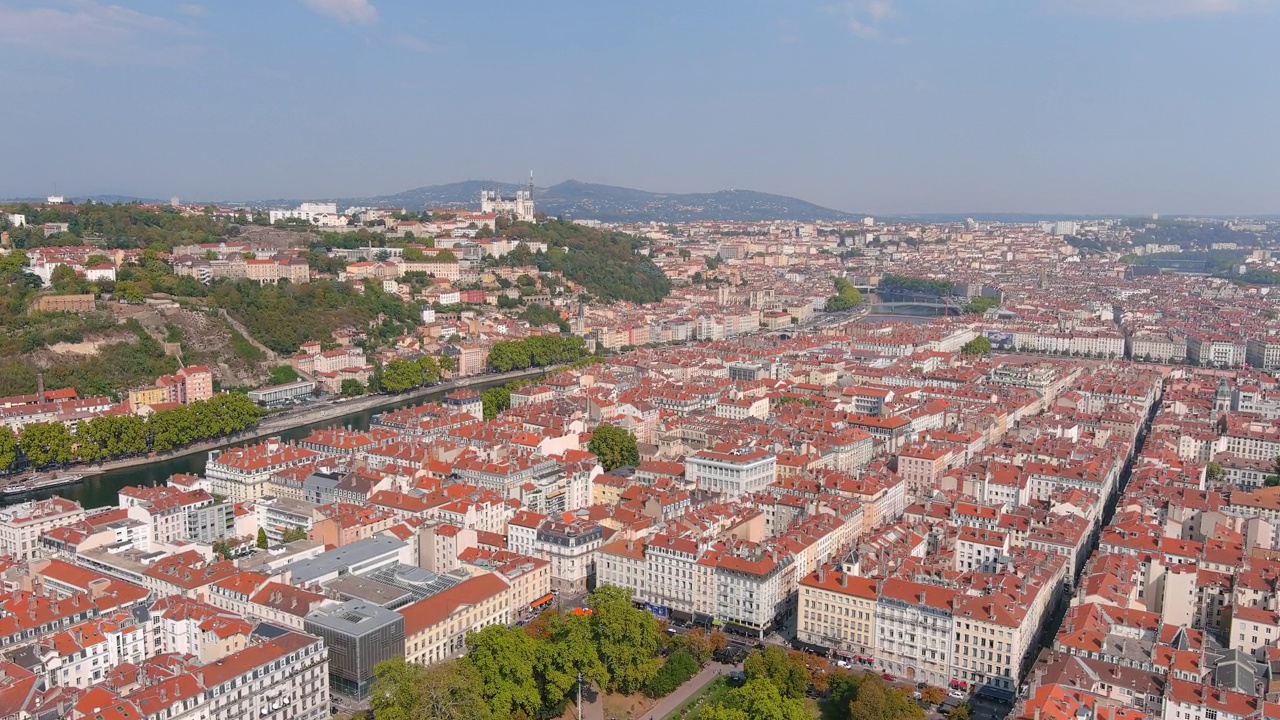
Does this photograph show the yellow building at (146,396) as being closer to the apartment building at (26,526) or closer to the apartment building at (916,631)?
the apartment building at (26,526)

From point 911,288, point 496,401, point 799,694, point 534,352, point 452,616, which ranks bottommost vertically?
point 799,694

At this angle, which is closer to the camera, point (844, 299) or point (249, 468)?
point (249, 468)

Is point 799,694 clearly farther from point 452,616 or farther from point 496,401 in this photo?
point 496,401

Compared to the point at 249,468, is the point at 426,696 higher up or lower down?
lower down

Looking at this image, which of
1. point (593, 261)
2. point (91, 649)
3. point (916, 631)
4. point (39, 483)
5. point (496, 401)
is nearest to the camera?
point (91, 649)

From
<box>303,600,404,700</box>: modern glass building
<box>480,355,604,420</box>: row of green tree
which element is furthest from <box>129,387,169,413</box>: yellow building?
<box>303,600,404,700</box>: modern glass building

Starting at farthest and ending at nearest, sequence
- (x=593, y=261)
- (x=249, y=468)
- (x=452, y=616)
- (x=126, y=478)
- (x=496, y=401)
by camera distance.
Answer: (x=593, y=261), (x=496, y=401), (x=126, y=478), (x=249, y=468), (x=452, y=616)

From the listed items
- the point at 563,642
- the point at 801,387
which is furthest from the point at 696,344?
the point at 563,642

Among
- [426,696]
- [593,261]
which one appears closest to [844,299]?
[593,261]
